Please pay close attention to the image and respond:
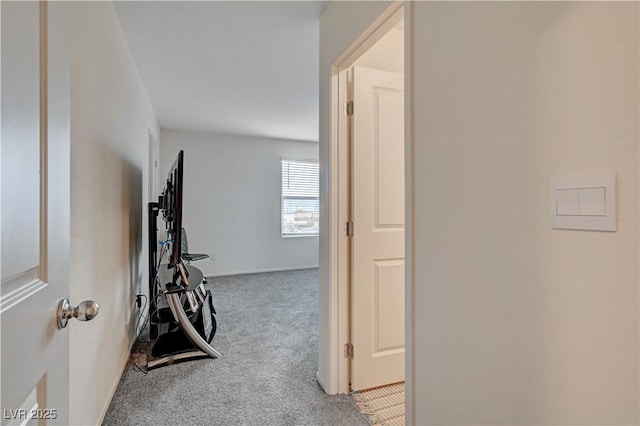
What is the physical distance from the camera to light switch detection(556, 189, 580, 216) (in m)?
0.70

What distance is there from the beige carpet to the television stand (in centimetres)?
120

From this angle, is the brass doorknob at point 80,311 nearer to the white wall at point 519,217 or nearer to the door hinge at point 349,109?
the white wall at point 519,217

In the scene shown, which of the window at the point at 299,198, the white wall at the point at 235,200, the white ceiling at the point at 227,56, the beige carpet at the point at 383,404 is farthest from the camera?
the window at the point at 299,198

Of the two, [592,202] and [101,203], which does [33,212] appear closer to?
[592,202]

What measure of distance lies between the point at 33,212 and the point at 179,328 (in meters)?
2.21

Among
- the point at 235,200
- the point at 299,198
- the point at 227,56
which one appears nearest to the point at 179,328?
the point at 227,56

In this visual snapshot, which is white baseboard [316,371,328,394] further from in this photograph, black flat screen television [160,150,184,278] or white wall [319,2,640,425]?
black flat screen television [160,150,184,278]

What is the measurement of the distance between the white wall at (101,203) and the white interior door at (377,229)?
1371mm

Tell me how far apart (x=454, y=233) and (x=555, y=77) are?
19.5 inches

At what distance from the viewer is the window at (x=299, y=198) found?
5.93 metres

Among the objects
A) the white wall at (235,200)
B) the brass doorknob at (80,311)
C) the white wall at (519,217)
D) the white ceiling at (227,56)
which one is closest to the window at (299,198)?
the white wall at (235,200)

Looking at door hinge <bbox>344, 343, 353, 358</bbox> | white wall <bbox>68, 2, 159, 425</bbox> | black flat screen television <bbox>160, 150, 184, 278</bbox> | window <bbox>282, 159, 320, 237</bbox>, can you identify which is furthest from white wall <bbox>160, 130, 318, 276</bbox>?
door hinge <bbox>344, 343, 353, 358</bbox>
